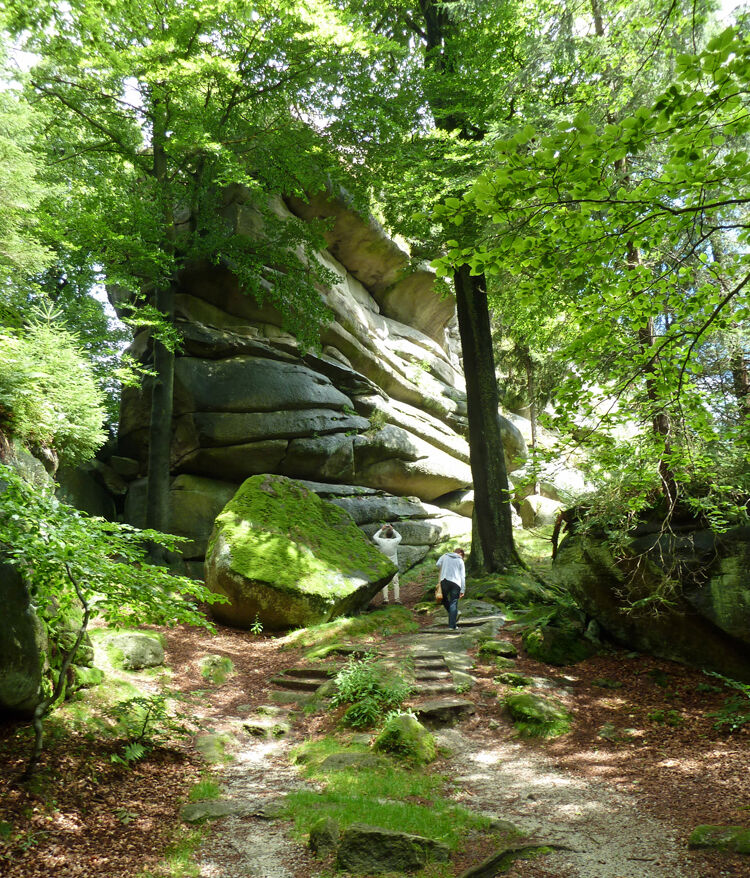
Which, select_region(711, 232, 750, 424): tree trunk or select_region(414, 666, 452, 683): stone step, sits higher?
select_region(711, 232, 750, 424): tree trunk

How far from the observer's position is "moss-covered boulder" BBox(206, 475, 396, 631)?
34.4ft

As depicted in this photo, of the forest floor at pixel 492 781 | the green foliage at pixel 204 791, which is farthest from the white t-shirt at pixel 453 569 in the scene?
the green foliage at pixel 204 791

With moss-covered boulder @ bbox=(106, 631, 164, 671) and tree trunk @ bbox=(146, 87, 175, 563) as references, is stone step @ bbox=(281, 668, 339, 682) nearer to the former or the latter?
moss-covered boulder @ bbox=(106, 631, 164, 671)

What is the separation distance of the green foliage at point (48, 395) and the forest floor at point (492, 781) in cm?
430

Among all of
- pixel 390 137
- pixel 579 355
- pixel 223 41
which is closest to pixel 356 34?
pixel 390 137

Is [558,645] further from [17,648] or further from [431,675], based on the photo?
[17,648]

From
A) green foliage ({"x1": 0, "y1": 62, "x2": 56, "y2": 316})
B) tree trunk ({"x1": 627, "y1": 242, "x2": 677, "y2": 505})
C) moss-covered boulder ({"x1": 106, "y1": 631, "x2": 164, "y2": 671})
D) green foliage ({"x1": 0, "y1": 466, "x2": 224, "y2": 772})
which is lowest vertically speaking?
moss-covered boulder ({"x1": 106, "y1": 631, "x2": 164, "y2": 671})

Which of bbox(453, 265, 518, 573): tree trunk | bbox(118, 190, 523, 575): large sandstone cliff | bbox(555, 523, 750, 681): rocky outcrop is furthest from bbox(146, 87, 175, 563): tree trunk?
bbox(555, 523, 750, 681): rocky outcrop

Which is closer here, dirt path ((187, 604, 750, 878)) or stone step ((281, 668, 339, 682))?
dirt path ((187, 604, 750, 878))

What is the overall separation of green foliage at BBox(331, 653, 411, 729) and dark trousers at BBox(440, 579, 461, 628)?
2.82 m

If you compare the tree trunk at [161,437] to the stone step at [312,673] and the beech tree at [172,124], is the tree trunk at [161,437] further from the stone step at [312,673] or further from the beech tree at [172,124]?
the stone step at [312,673]

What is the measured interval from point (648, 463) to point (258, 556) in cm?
718

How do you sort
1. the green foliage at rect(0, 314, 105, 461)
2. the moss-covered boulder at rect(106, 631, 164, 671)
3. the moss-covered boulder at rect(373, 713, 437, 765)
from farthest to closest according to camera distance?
the green foliage at rect(0, 314, 105, 461)
the moss-covered boulder at rect(106, 631, 164, 671)
the moss-covered boulder at rect(373, 713, 437, 765)

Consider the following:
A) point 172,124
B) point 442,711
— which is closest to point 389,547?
point 442,711
